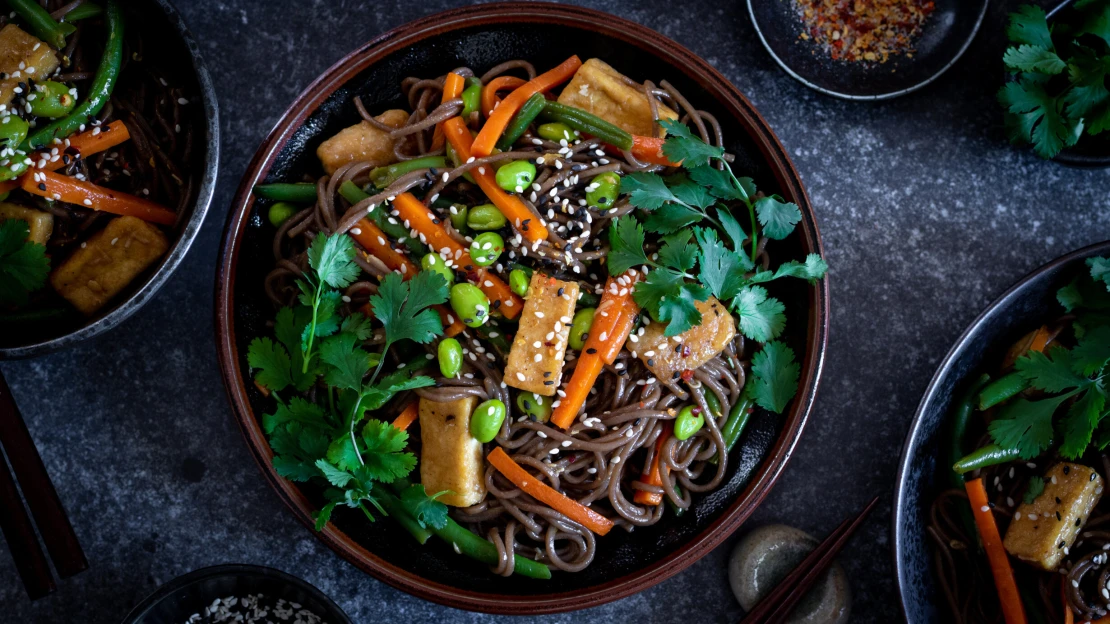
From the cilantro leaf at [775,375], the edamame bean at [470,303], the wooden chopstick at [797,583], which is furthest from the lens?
the wooden chopstick at [797,583]

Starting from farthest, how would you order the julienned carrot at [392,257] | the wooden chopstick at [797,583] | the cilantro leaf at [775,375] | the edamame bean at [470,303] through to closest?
1. the wooden chopstick at [797,583]
2. the cilantro leaf at [775,375]
3. the julienned carrot at [392,257]
4. the edamame bean at [470,303]

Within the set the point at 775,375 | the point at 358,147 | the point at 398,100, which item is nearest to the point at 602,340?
the point at 775,375

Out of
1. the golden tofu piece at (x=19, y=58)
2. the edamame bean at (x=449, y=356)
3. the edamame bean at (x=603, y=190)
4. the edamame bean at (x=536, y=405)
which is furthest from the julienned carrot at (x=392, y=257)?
the golden tofu piece at (x=19, y=58)

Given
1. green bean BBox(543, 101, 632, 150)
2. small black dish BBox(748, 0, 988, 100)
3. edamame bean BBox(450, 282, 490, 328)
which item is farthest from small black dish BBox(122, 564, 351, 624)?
small black dish BBox(748, 0, 988, 100)

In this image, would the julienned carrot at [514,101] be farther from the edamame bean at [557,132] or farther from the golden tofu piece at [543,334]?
the golden tofu piece at [543,334]

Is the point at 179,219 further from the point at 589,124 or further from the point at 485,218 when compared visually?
the point at 589,124

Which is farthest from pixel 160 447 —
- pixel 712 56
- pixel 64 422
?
pixel 712 56
